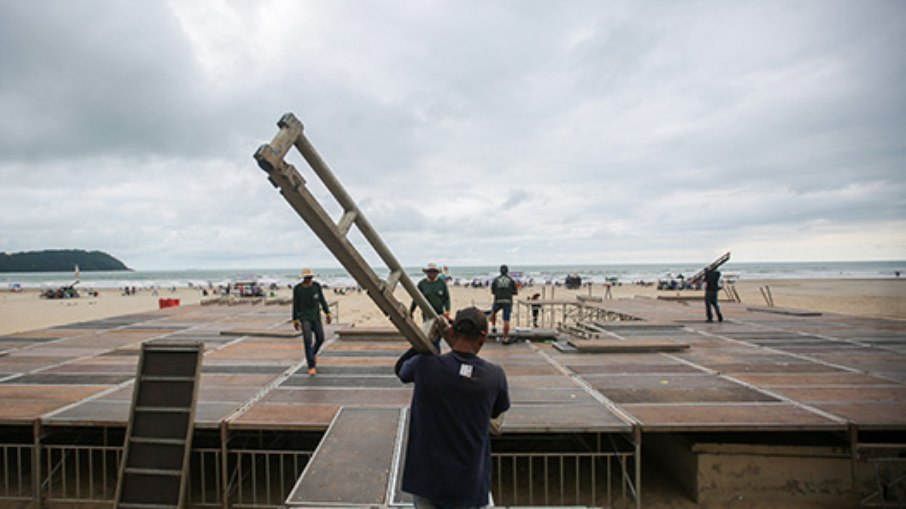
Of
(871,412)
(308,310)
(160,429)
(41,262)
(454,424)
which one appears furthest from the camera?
(41,262)

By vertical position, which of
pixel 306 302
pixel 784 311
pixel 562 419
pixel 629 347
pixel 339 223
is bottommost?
pixel 562 419

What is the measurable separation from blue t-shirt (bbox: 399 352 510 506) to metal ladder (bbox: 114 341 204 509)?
4533 millimetres

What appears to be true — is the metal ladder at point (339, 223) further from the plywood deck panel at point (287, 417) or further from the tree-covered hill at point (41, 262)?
the tree-covered hill at point (41, 262)

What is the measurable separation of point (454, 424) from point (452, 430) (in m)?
0.04

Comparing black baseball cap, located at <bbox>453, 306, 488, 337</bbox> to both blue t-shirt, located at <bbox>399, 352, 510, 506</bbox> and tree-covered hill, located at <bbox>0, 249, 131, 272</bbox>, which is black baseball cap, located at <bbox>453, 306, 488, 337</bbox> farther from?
tree-covered hill, located at <bbox>0, 249, 131, 272</bbox>

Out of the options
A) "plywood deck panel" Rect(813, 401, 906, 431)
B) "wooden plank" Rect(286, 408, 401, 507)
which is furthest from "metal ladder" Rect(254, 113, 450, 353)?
"plywood deck panel" Rect(813, 401, 906, 431)

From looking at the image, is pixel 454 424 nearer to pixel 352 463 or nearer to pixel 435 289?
pixel 352 463

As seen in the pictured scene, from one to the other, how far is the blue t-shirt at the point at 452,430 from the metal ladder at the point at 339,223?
70 cm

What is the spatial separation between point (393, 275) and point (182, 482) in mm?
4198

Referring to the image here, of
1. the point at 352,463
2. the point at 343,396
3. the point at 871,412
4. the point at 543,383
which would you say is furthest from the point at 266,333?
the point at 871,412

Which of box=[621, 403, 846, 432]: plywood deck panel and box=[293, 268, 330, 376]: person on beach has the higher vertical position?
box=[293, 268, 330, 376]: person on beach

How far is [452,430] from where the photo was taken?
2.51 m

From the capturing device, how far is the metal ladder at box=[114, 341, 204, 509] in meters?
5.38

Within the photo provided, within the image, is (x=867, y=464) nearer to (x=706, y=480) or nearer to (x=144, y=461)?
(x=706, y=480)
